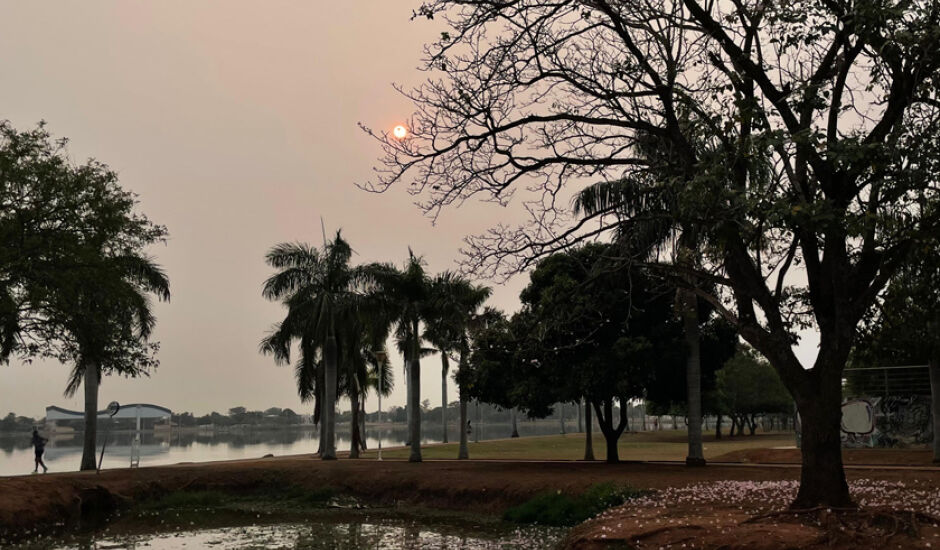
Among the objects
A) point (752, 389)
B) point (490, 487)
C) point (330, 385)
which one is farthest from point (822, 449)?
point (752, 389)

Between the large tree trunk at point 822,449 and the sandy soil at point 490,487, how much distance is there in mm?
1119

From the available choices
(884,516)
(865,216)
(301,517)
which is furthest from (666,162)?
(301,517)

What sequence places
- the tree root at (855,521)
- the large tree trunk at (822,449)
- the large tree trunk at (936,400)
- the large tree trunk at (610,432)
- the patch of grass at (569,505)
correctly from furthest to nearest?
the large tree trunk at (610,432) → the large tree trunk at (936,400) → the patch of grass at (569,505) → the large tree trunk at (822,449) → the tree root at (855,521)

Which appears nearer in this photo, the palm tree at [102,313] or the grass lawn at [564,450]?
the palm tree at [102,313]

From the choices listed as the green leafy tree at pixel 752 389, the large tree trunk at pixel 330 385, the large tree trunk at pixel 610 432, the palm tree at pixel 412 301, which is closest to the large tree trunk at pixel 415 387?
the palm tree at pixel 412 301

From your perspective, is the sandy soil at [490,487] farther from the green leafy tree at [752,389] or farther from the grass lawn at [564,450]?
the green leafy tree at [752,389]

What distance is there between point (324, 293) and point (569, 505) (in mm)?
23341

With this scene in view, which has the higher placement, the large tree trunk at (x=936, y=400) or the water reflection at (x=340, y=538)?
the large tree trunk at (x=936, y=400)

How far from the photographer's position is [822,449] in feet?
47.5

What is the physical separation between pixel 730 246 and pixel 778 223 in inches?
71.6

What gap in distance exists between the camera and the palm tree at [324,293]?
41906 millimetres

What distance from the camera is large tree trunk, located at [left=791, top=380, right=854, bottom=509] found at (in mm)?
14359

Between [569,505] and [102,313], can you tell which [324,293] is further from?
[569,505]

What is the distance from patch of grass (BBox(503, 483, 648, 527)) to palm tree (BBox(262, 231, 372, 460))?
21.1m
